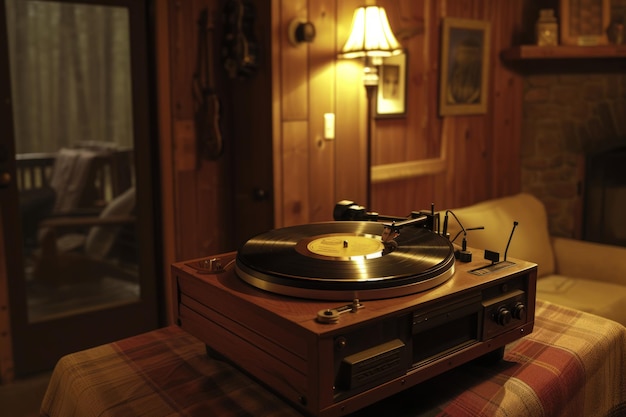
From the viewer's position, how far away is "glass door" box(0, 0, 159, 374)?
284cm

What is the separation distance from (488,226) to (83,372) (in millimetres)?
2075

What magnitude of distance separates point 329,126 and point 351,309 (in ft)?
6.25

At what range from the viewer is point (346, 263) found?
1170 millimetres

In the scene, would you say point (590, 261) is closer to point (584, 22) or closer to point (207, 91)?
point (584, 22)

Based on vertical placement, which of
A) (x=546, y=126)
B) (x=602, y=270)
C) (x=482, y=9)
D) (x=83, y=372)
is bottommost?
(x=602, y=270)

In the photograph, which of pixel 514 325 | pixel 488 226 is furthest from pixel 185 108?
pixel 514 325

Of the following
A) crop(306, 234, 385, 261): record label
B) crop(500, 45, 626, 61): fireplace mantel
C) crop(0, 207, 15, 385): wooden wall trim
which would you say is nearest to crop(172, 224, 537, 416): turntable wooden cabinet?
crop(306, 234, 385, 261): record label

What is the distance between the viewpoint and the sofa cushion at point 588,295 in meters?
2.68

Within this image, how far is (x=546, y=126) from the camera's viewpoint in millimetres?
3939

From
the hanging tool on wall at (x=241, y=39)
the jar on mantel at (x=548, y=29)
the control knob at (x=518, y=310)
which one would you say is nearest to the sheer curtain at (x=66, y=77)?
the hanging tool on wall at (x=241, y=39)

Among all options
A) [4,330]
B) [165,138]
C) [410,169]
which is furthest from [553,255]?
[4,330]

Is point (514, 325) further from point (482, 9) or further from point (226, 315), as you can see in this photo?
point (482, 9)

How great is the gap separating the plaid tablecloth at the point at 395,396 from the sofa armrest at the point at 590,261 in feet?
5.21

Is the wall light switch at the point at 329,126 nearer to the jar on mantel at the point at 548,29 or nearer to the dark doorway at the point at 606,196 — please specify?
the jar on mantel at the point at 548,29
